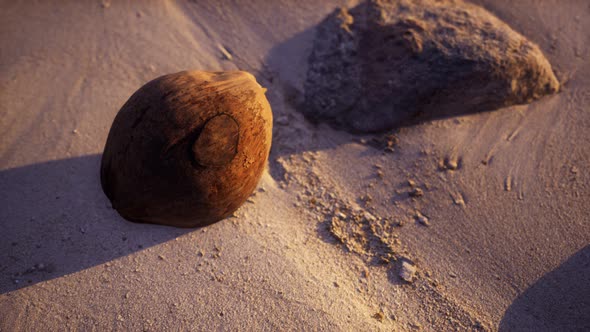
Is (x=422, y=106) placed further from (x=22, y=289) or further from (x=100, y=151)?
(x=22, y=289)

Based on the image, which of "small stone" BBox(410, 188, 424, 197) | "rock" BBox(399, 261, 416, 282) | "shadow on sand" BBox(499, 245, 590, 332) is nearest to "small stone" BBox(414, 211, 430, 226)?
"small stone" BBox(410, 188, 424, 197)

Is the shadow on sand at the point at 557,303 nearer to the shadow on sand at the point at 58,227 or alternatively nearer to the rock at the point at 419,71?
the rock at the point at 419,71

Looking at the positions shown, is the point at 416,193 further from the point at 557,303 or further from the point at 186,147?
the point at 186,147

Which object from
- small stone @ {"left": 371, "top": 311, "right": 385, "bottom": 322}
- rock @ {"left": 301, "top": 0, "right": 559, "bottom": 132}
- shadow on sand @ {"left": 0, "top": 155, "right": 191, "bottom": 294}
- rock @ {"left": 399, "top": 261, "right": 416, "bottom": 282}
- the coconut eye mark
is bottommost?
shadow on sand @ {"left": 0, "top": 155, "right": 191, "bottom": 294}

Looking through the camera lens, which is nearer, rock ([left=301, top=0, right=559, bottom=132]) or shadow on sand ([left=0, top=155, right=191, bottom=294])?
shadow on sand ([left=0, top=155, right=191, bottom=294])

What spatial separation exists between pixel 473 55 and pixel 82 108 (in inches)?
115

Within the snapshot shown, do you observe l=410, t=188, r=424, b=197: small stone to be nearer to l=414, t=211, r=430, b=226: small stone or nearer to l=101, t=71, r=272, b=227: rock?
l=414, t=211, r=430, b=226: small stone

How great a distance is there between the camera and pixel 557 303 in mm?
2098

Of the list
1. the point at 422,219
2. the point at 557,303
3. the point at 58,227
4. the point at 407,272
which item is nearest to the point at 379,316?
the point at 407,272

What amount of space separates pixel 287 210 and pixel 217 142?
0.83 metres

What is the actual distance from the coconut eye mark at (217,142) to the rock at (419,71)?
3.93 ft

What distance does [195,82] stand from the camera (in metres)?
1.82

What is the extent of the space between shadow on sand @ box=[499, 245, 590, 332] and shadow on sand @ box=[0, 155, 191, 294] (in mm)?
2051

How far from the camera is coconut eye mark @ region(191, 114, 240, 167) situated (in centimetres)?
167
